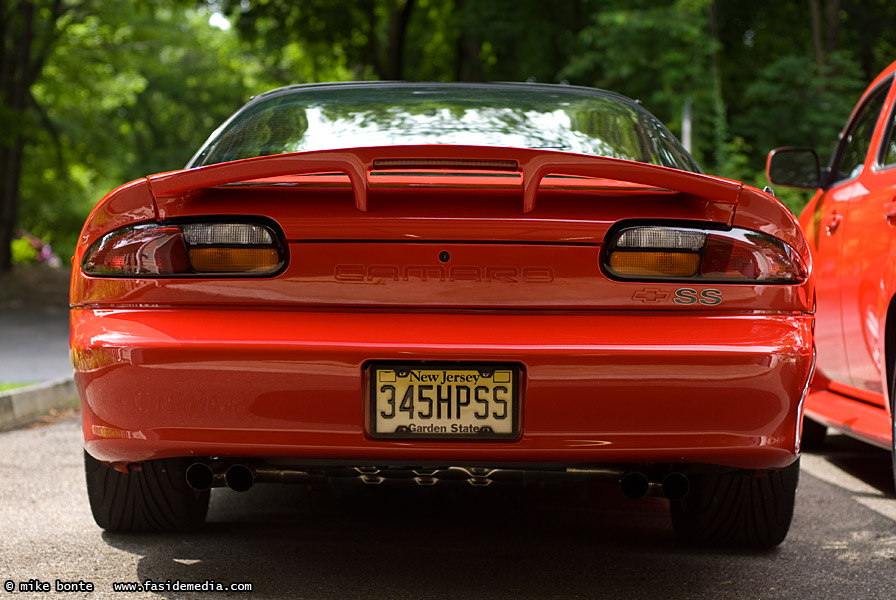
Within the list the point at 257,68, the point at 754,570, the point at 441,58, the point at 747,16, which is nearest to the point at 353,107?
the point at 754,570

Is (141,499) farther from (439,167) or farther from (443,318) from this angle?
(439,167)

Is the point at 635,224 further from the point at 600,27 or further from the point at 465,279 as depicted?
the point at 600,27

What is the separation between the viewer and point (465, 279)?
2922 millimetres

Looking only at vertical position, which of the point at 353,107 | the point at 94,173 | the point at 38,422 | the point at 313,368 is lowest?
the point at 94,173

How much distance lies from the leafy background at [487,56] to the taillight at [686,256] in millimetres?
13613

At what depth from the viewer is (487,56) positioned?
89.5ft

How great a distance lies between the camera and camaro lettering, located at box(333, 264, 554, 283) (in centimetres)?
292

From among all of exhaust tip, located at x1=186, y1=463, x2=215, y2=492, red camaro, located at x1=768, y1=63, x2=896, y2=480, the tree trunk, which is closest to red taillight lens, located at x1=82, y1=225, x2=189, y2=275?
exhaust tip, located at x1=186, y1=463, x2=215, y2=492

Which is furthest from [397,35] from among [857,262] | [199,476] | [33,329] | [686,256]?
[686,256]

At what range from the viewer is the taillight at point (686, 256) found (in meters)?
2.96

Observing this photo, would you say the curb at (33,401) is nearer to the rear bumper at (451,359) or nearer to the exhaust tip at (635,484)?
the rear bumper at (451,359)

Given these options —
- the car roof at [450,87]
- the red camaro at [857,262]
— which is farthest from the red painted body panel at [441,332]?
the red camaro at [857,262]

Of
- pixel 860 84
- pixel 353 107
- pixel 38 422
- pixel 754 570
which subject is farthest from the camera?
pixel 860 84

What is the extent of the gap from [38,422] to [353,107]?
375cm
